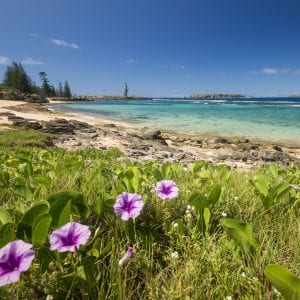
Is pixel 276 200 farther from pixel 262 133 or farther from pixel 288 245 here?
pixel 262 133

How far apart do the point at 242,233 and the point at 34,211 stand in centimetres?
94

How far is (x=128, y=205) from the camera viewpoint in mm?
1390

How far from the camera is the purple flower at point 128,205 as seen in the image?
1326 millimetres

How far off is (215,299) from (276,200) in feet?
3.59

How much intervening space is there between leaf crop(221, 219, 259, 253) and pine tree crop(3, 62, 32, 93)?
8142 cm

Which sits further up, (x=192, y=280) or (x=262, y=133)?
(x=192, y=280)

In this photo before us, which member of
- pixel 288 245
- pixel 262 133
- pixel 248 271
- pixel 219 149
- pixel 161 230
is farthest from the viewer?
pixel 262 133

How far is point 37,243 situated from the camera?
1.13 meters

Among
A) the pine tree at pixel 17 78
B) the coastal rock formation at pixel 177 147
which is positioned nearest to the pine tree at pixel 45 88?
the pine tree at pixel 17 78

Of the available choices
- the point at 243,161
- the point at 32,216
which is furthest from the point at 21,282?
the point at 243,161

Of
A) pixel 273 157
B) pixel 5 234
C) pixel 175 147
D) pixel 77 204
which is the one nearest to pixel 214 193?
pixel 77 204

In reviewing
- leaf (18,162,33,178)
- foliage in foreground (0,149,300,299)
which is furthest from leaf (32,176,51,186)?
leaf (18,162,33,178)

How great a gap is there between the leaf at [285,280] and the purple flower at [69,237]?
1.98 feet

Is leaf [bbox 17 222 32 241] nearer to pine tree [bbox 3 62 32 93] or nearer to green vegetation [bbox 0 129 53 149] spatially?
green vegetation [bbox 0 129 53 149]
